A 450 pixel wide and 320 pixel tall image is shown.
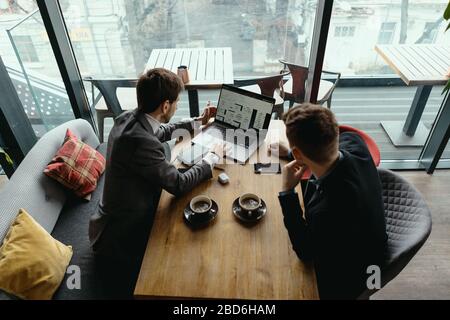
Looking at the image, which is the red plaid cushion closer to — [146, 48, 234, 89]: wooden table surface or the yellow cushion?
the yellow cushion

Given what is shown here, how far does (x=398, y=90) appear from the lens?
128 inches

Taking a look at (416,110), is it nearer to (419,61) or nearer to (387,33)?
(419,61)

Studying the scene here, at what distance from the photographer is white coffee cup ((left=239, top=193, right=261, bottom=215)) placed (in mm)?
1383

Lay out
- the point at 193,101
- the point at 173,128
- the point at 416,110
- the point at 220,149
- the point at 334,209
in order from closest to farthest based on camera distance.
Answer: the point at 334,209
the point at 220,149
the point at 173,128
the point at 193,101
the point at 416,110

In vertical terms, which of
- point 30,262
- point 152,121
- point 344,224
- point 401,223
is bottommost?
point 30,262

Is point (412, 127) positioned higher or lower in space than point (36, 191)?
lower

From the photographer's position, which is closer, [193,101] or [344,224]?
[344,224]

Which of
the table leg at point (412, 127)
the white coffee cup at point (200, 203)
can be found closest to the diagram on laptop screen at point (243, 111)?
the white coffee cup at point (200, 203)

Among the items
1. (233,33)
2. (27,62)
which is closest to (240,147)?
(233,33)

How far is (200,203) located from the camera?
1.46 metres

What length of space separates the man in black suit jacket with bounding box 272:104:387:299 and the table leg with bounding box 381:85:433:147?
1971 mm

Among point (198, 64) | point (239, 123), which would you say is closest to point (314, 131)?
point (239, 123)

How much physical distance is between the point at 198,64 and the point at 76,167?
1255 millimetres
